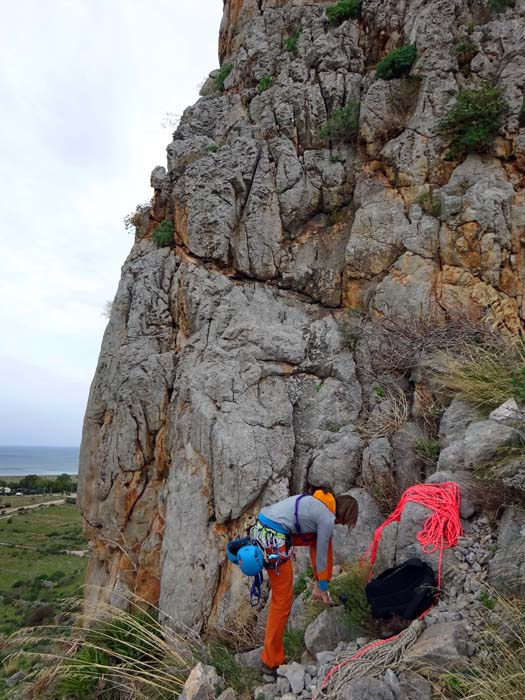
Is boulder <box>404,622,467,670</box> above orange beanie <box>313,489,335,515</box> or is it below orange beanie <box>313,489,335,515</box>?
below

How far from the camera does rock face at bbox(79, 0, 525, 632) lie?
6973 mm

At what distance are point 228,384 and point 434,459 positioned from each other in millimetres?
3562

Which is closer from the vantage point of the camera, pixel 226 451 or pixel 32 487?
pixel 226 451

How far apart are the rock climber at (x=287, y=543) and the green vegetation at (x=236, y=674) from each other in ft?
0.54


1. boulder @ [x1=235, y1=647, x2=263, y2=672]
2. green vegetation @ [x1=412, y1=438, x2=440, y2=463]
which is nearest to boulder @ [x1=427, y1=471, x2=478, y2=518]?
green vegetation @ [x1=412, y1=438, x2=440, y2=463]

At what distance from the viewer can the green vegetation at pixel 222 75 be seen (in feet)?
40.4

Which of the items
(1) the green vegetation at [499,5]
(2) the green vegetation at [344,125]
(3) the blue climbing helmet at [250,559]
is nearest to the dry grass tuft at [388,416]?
(3) the blue climbing helmet at [250,559]

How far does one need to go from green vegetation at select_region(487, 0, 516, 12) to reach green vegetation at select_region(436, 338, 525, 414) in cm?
769

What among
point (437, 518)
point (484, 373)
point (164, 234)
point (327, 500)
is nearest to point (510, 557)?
point (437, 518)

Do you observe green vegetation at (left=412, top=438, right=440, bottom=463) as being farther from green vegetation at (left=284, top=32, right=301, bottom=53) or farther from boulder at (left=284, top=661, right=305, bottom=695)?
green vegetation at (left=284, top=32, right=301, bottom=53)

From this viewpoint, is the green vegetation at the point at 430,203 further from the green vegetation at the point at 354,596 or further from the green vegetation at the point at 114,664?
the green vegetation at the point at 114,664

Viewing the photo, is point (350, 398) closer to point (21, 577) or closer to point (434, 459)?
point (434, 459)

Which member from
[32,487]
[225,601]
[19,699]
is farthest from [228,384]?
[32,487]

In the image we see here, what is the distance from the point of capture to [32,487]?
86.5 meters
